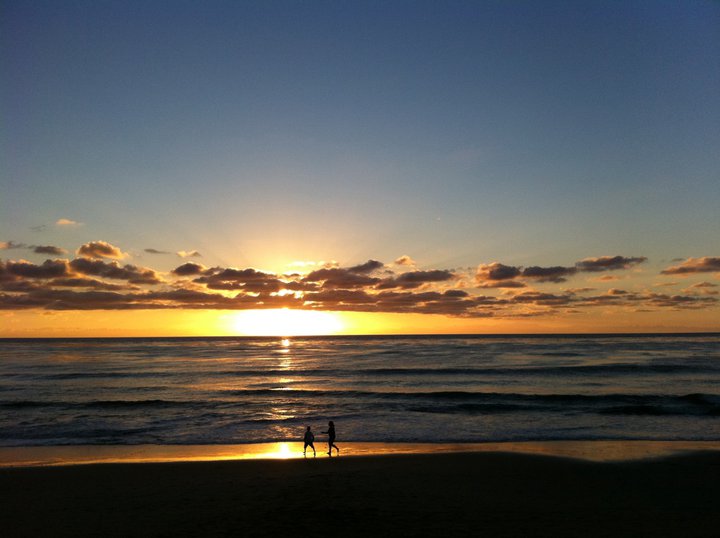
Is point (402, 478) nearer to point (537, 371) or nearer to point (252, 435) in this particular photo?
point (252, 435)

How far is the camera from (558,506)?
14312 millimetres

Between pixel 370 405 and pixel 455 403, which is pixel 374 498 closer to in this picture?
pixel 370 405

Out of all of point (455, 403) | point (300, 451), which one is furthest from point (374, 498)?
point (455, 403)

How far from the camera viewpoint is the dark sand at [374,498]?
→ 499 inches

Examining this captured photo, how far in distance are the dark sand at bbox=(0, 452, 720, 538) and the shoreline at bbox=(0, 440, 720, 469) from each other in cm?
118

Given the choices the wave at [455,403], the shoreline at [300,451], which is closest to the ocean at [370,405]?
the wave at [455,403]

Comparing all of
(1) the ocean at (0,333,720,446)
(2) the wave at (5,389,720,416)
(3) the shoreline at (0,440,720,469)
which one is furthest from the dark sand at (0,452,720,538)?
(2) the wave at (5,389,720,416)

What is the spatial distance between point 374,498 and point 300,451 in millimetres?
8298

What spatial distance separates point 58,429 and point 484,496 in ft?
80.1

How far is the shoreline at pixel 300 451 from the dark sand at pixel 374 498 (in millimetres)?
1179

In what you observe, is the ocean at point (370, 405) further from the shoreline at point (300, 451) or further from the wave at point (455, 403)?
the shoreline at point (300, 451)

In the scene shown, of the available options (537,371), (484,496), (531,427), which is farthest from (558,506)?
(537,371)

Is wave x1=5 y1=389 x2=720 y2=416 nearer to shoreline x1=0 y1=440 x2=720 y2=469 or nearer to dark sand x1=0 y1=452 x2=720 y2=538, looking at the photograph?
shoreline x1=0 y1=440 x2=720 y2=469

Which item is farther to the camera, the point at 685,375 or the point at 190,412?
the point at 685,375
